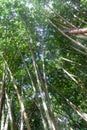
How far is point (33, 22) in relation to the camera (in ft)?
28.3

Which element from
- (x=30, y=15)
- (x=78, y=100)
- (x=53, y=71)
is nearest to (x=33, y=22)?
(x=30, y=15)

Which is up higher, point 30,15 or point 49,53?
point 30,15

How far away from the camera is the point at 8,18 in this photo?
9.13m

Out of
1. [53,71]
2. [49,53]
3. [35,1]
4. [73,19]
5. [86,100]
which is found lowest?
[86,100]

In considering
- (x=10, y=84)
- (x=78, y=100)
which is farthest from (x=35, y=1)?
(x=78, y=100)

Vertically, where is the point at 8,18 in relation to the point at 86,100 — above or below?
above

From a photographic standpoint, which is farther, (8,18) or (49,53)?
(8,18)

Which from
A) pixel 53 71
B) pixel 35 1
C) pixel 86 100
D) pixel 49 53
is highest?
pixel 35 1

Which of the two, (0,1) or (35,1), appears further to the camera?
(0,1)

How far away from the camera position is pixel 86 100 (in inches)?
351

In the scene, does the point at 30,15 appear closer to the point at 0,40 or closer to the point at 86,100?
the point at 0,40

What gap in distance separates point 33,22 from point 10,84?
1837 millimetres

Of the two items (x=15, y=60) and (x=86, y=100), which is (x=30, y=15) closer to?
(x=15, y=60)

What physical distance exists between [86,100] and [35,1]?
3156 millimetres
